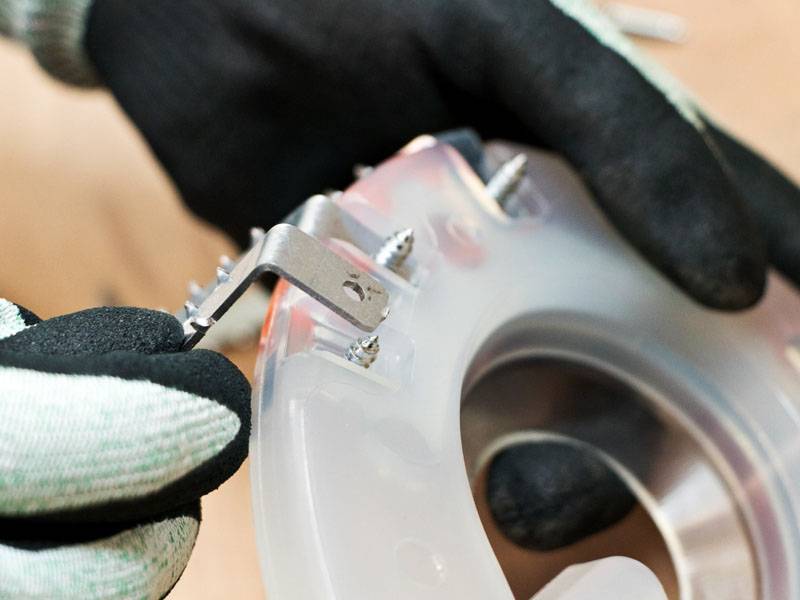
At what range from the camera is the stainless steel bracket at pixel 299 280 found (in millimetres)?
293

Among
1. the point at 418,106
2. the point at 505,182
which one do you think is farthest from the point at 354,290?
the point at 418,106

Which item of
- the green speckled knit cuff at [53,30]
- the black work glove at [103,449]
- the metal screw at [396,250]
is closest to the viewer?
the black work glove at [103,449]

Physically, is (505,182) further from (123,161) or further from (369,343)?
(123,161)

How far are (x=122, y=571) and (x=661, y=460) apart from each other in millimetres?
304

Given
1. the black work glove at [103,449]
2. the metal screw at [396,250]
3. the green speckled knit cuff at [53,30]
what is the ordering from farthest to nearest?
1. the green speckled knit cuff at [53,30]
2. the metal screw at [396,250]
3. the black work glove at [103,449]

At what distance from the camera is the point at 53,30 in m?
0.58

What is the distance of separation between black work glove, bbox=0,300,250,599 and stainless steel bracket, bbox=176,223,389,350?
2 centimetres

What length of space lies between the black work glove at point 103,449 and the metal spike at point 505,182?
190 millimetres

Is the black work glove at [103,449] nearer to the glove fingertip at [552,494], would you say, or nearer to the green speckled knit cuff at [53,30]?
the glove fingertip at [552,494]

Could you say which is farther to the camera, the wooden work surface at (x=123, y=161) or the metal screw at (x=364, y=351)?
the wooden work surface at (x=123, y=161)

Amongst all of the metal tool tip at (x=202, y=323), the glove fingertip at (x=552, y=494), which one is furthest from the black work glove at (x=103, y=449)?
the glove fingertip at (x=552, y=494)

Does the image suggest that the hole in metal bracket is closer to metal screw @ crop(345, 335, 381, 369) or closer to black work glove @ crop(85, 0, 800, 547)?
metal screw @ crop(345, 335, 381, 369)

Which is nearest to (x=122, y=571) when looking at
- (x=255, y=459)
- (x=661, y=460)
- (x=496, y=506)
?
(x=255, y=459)

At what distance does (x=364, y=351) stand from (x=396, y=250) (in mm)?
55
